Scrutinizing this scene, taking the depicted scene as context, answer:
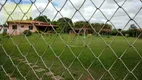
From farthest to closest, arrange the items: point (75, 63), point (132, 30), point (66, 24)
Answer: point (75, 63)
point (66, 24)
point (132, 30)

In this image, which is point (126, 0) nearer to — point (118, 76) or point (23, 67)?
point (118, 76)

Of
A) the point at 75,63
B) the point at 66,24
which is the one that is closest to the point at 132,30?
the point at 66,24

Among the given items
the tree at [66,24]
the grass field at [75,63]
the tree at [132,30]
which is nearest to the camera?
the tree at [132,30]

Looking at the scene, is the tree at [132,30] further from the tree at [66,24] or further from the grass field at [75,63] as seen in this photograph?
the tree at [66,24]

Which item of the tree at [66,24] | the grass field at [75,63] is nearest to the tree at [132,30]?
the grass field at [75,63]

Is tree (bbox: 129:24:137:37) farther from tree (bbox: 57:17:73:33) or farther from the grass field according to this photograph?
tree (bbox: 57:17:73:33)

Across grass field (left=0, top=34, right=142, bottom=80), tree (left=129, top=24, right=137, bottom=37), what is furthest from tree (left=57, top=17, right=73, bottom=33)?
tree (left=129, top=24, right=137, bottom=37)

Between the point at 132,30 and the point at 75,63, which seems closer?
the point at 132,30

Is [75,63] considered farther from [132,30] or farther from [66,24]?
[132,30]

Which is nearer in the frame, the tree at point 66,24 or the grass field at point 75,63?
the tree at point 66,24

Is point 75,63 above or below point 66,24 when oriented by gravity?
below

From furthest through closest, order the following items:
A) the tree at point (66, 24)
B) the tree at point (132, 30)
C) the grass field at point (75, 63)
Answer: the grass field at point (75, 63) → the tree at point (66, 24) → the tree at point (132, 30)

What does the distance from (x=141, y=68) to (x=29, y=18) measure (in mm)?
3713

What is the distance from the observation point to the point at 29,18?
6.31 ft
